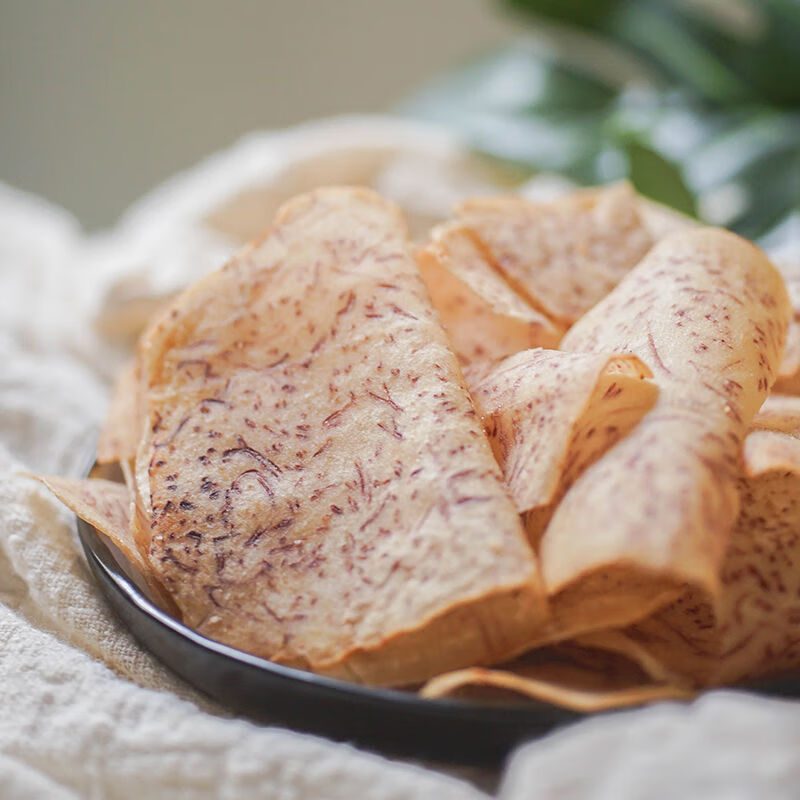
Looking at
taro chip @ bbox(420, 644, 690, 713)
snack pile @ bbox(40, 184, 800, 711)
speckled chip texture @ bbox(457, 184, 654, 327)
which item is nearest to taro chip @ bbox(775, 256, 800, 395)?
snack pile @ bbox(40, 184, 800, 711)

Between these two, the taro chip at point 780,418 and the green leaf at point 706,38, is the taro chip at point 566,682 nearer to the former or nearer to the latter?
the taro chip at point 780,418

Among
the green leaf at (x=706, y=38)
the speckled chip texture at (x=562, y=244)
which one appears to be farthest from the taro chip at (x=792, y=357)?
the green leaf at (x=706, y=38)

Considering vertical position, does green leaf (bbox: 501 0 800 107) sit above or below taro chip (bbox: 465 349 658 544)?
below

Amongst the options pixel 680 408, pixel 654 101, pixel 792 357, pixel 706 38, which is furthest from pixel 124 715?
pixel 706 38

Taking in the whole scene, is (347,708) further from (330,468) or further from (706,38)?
(706,38)

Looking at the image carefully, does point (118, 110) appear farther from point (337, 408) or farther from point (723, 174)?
point (337, 408)

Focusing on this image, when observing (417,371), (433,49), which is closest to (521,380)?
(417,371)

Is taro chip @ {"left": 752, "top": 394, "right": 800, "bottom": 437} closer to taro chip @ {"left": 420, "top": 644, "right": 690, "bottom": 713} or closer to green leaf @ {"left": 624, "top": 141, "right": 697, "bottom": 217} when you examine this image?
taro chip @ {"left": 420, "top": 644, "right": 690, "bottom": 713}
